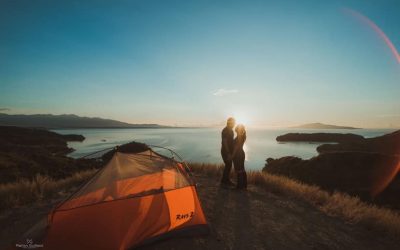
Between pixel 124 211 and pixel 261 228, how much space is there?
10.2 feet

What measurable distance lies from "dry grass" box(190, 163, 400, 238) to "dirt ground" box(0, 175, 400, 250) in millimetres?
311

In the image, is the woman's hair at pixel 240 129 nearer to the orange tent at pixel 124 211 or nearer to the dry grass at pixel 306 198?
the dry grass at pixel 306 198

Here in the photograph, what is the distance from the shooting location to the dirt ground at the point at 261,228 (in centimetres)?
468

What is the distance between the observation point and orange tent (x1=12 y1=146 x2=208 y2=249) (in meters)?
4.05

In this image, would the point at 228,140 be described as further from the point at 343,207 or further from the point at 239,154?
the point at 343,207

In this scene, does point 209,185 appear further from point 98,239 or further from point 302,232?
point 98,239

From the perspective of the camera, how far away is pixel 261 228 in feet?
17.8

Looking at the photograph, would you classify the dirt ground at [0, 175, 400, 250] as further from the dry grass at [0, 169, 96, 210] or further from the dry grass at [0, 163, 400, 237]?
the dry grass at [0, 169, 96, 210]

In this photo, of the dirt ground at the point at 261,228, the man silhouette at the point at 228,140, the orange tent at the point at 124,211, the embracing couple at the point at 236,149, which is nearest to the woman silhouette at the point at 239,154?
the embracing couple at the point at 236,149

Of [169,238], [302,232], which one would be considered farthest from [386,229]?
[169,238]

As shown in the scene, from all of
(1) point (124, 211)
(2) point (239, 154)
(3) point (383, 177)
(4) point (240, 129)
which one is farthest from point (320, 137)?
(1) point (124, 211)

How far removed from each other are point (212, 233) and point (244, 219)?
121 cm

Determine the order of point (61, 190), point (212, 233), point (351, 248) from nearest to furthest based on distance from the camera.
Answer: point (351, 248) < point (212, 233) < point (61, 190)

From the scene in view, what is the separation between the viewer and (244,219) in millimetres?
5922
